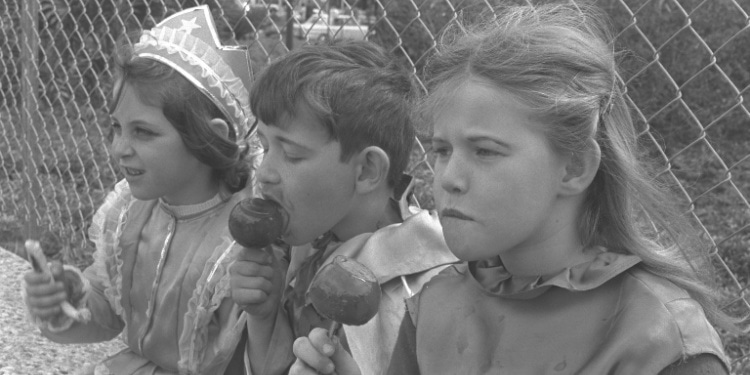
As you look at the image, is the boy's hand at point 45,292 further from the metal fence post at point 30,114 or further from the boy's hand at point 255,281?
the metal fence post at point 30,114

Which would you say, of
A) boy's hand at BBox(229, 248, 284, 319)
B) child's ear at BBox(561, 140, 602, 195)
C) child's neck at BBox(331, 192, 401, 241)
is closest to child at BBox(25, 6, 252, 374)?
boy's hand at BBox(229, 248, 284, 319)

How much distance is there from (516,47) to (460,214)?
1.11 ft

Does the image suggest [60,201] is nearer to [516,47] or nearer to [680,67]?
[680,67]

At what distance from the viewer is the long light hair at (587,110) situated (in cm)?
175

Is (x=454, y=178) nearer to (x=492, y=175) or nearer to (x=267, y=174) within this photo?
(x=492, y=175)

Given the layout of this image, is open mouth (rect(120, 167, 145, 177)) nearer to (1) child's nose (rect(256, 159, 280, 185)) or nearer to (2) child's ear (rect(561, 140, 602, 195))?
(1) child's nose (rect(256, 159, 280, 185))

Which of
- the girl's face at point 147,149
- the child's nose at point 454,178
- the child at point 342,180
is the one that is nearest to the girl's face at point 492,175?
the child's nose at point 454,178

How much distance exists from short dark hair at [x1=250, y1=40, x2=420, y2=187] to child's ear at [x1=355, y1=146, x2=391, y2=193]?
27 mm

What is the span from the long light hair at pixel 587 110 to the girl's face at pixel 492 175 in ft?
0.10

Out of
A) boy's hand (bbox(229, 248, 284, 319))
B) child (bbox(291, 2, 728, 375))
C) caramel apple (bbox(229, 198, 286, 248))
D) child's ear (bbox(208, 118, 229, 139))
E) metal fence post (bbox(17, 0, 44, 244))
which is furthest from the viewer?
metal fence post (bbox(17, 0, 44, 244))

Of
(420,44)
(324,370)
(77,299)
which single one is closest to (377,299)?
(324,370)

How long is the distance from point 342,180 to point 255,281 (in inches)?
13.0

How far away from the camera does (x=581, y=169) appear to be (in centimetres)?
179

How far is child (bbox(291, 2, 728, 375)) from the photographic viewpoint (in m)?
1.70
